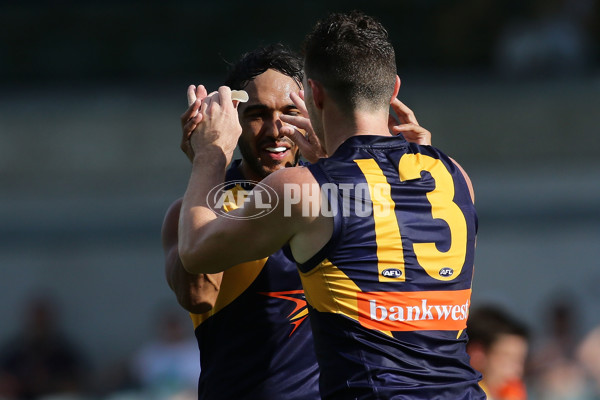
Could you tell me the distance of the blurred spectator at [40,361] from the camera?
865 centimetres

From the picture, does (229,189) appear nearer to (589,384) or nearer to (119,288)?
(589,384)

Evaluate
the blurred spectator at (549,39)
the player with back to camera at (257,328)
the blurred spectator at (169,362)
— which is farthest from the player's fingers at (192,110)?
the blurred spectator at (549,39)

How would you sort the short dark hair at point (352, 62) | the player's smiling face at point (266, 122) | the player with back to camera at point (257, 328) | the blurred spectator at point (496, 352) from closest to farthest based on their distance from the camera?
the short dark hair at point (352, 62), the player with back to camera at point (257, 328), the player's smiling face at point (266, 122), the blurred spectator at point (496, 352)

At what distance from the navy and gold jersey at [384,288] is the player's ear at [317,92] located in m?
0.18

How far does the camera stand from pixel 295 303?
367 cm

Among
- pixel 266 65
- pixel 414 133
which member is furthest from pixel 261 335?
pixel 266 65

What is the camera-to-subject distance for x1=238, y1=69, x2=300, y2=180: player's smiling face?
390cm

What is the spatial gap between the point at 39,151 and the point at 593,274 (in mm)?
6003

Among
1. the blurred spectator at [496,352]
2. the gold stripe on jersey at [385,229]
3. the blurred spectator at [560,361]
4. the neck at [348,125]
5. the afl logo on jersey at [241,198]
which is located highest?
the neck at [348,125]

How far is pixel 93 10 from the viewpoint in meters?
10.9

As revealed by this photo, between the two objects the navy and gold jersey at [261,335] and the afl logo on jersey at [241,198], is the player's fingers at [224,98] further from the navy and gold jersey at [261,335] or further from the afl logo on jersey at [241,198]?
the navy and gold jersey at [261,335]

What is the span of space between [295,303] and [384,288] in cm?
85

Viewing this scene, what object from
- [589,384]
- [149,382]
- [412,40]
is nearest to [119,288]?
[149,382]

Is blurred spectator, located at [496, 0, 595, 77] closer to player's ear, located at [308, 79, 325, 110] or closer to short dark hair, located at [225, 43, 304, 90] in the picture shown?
short dark hair, located at [225, 43, 304, 90]
